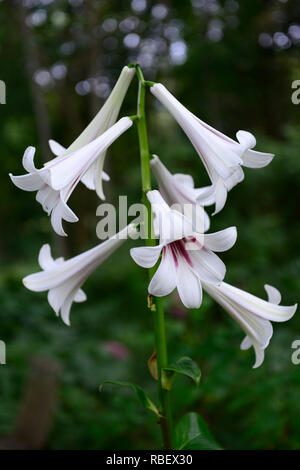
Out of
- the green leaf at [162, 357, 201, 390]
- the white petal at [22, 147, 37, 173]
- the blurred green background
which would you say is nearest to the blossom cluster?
the white petal at [22, 147, 37, 173]

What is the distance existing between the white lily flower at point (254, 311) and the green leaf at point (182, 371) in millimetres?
222

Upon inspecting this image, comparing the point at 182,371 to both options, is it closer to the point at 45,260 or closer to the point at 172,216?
the point at 172,216

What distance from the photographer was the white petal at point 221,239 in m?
1.18

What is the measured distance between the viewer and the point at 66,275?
57.5 inches

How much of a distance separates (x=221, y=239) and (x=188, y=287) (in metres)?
0.16

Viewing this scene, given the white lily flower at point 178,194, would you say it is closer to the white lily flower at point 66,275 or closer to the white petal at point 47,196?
the white lily flower at point 66,275

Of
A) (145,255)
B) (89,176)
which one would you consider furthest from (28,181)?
(145,255)

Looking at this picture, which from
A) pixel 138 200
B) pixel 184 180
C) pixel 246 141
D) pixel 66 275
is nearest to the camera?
pixel 246 141

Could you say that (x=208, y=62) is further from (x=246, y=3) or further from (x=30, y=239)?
(x=30, y=239)

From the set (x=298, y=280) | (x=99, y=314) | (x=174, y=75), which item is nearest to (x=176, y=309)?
Result: (x=298, y=280)

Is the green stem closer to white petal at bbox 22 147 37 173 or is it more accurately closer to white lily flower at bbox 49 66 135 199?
white lily flower at bbox 49 66 135 199

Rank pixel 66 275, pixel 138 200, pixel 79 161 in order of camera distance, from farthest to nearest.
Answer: pixel 138 200 → pixel 66 275 → pixel 79 161

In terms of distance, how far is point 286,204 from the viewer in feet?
19.6
